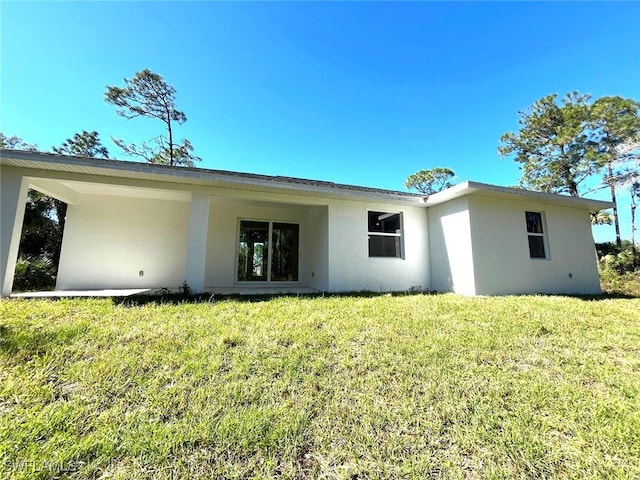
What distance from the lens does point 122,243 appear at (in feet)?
27.6

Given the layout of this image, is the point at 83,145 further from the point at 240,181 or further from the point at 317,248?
the point at 317,248

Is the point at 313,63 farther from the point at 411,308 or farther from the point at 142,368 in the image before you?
the point at 142,368

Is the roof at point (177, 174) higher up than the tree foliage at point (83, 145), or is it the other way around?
the tree foliage at point (83, 145)

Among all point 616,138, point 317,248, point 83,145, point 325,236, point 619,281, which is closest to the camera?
point 325,236

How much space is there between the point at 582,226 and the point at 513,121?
11403 mm

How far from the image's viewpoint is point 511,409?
2.35 m

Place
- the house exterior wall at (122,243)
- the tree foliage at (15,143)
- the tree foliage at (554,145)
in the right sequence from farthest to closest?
the tree foliage at (554,145) < the tree foliage at (15,143) < the house exterior wall at (122,243)

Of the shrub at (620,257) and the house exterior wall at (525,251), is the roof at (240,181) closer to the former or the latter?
the house exterior wall at (525,251)

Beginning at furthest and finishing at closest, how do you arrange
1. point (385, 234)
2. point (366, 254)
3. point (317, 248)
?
1. point (317, 248)
2. point (385, 234)
3. point (366, 254)

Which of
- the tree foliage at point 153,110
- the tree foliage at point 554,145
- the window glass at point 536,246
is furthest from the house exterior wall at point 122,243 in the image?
the tree foliage at point 554,145

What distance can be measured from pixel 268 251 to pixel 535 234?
357 inches

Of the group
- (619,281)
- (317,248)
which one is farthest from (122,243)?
(619,281)

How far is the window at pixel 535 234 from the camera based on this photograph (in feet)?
27.6

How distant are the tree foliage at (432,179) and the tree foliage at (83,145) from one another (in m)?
24.9
